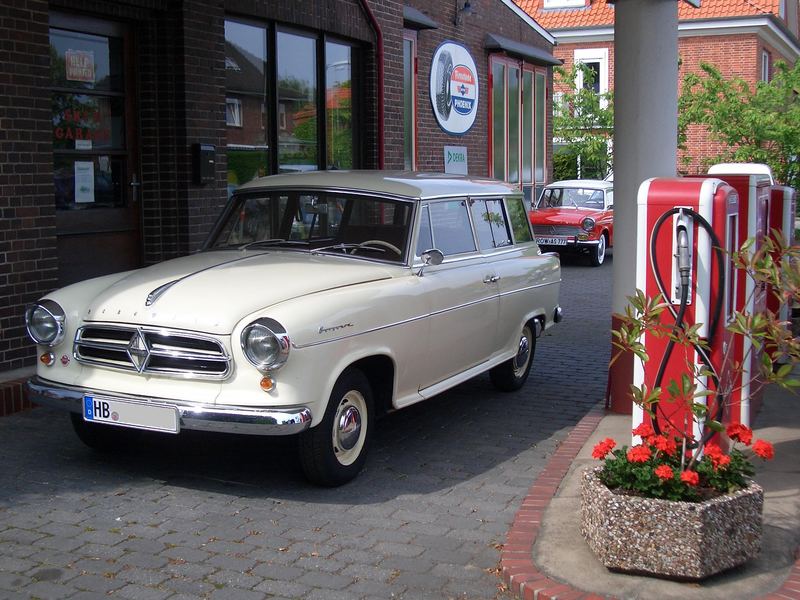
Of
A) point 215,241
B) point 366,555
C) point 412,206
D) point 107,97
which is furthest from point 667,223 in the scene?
point 107,97

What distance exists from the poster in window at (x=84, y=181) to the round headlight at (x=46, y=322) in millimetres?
3169

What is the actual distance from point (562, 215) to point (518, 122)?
222 centimetres

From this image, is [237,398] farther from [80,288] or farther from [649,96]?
[649,96]

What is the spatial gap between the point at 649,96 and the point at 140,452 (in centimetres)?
426

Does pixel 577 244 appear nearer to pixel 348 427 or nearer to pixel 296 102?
pixel 296 102

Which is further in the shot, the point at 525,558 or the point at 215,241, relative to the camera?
the point at 215,241

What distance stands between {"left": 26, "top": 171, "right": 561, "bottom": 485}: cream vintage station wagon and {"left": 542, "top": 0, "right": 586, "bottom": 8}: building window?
30099 millimetres

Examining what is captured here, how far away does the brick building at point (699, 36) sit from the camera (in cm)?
3328

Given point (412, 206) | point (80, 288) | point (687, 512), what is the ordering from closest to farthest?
point (687, 512), point (80, 288), point (412, 206)

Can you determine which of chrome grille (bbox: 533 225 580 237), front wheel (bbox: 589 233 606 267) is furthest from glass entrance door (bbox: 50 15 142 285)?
front wheel (bbox: 589 233 606 267)

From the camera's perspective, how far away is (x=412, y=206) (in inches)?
262

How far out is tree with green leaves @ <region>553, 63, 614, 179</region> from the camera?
28734mm

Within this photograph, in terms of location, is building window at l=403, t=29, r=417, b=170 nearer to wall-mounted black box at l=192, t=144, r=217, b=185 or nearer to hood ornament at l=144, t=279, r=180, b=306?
wall-mounted black box at l=192, t=144, r=217, b=185

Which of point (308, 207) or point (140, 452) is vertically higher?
point (308, 207)
